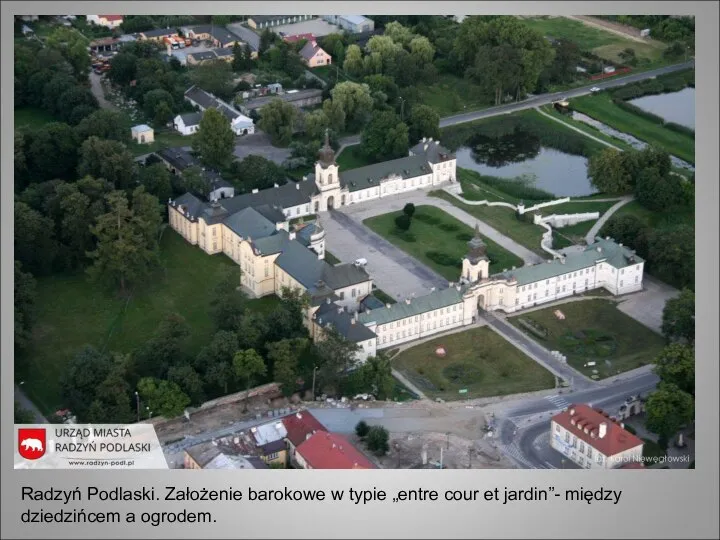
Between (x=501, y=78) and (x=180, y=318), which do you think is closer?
(x=180, y=318)

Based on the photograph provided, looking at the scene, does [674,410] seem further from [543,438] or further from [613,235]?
[613,235]

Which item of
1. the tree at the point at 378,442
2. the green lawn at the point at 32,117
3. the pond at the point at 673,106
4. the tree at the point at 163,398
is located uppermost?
the green lawn at the point at 32,117

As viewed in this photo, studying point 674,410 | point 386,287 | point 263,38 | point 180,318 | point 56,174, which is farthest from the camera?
point 263,38

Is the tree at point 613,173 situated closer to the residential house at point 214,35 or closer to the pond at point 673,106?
the pond at point 673,106

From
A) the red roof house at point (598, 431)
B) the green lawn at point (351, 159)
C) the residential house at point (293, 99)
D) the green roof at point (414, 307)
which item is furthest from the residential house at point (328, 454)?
the residential house at point (293, 99)

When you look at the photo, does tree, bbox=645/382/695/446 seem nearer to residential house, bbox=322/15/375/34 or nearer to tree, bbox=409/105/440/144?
tree, bbox=409/105/440/144

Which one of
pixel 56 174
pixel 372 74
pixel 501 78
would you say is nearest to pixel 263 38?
pixel 372 74

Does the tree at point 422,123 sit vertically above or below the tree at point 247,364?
above
